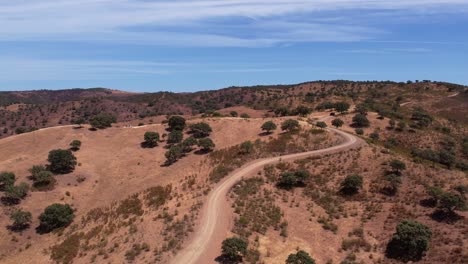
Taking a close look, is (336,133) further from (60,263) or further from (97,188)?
(60,263)

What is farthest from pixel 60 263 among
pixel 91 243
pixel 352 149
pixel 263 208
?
pixel 352 149

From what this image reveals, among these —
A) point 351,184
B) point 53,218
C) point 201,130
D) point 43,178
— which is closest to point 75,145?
point 43,178

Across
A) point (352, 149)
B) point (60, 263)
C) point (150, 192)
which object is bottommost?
point (60, 263)

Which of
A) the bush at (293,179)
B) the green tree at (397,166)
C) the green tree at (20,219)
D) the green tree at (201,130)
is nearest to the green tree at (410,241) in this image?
the green tree at (397,166)

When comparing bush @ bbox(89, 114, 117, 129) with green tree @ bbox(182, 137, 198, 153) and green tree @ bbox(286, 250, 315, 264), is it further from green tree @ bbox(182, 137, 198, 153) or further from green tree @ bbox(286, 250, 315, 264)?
green tree @ bbox(286, 250, 315, 264)

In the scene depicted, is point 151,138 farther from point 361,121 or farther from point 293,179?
point 361,121

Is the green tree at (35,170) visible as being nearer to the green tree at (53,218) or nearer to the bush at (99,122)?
the green tree at (53,218)
